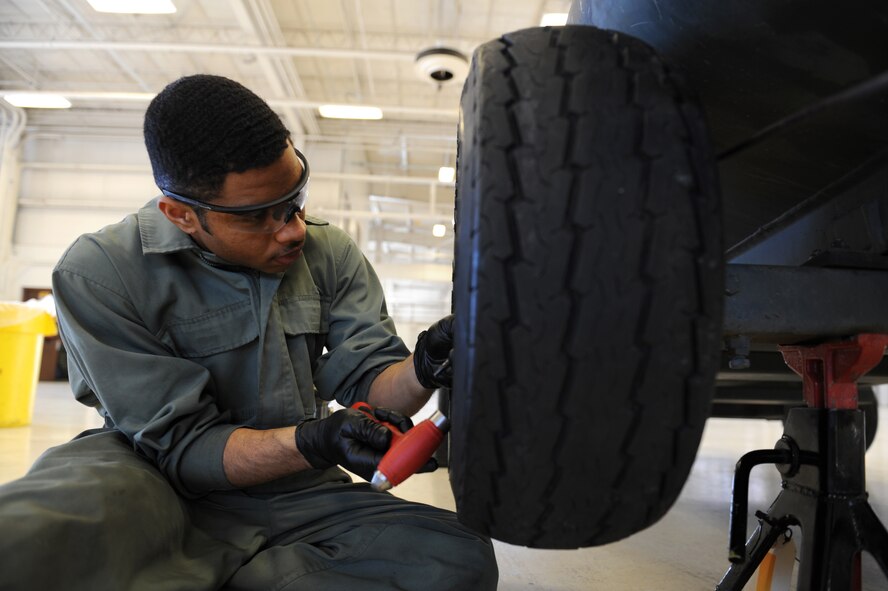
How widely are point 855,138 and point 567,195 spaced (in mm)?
514

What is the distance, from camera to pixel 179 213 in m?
0.95

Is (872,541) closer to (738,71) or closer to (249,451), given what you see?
(738,71)

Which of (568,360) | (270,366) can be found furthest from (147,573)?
(568,360)

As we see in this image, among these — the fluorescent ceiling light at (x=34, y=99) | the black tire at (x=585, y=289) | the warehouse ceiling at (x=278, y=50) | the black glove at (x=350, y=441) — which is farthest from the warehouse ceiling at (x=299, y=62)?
the black tire at (x=585, y=289)

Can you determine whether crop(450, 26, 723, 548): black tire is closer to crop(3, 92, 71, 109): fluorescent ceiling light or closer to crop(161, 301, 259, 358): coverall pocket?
crop(161, 301, 259, 358): coverall pocket

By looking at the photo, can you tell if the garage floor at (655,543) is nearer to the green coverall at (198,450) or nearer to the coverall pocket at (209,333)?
the green coverall at (198,450)

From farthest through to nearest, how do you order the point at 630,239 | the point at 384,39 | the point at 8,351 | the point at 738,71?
the point at 384,39
the point at 8,351
the point at 738,71
the point at 630,239

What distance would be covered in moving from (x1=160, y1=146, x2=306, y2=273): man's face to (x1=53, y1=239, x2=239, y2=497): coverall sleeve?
0.14m

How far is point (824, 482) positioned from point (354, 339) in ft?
2.40

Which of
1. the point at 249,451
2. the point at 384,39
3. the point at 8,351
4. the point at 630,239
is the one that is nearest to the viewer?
the point at 630,239

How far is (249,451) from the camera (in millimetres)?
869

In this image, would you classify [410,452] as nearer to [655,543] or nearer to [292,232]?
[292,232]

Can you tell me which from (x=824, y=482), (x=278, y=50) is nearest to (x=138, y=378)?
(x=824, y=482)

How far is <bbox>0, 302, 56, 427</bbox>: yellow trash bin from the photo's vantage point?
3.14 metres
